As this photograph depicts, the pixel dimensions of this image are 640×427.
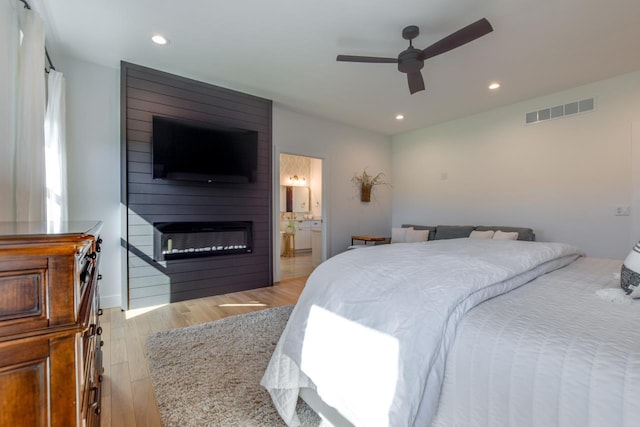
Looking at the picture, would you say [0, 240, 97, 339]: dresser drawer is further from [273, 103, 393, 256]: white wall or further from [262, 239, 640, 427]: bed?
[273, 103, 393, 256]: white wall

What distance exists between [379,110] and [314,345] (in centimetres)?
405

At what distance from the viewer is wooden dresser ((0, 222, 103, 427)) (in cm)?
54

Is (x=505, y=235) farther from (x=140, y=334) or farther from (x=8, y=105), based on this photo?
(x=8, y=105)

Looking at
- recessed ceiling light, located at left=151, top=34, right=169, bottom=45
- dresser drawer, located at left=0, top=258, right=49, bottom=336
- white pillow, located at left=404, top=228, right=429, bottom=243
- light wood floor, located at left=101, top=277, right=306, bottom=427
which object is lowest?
light wood floor, located at left=101, top=277, right=306, bottom=427

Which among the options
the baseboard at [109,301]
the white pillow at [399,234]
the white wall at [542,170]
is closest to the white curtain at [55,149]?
the baseboard at [109,301]

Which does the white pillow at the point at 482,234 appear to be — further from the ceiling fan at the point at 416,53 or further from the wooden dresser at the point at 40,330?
the wooden dresser at the point at 40,330

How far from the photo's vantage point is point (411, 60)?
8.35ft

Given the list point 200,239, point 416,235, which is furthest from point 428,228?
point 200,239

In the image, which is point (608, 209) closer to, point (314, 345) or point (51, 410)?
point (314, 345)

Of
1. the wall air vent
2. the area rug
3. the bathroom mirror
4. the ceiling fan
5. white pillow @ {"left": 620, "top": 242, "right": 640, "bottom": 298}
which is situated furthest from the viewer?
the bathroom mirror

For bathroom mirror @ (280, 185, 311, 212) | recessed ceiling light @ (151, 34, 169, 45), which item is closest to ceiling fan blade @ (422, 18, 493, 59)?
recessed ceiling light @ (151, 34, 169, 45)

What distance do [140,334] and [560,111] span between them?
18.5 feet

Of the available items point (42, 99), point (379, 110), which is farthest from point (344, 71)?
point (42, 99)

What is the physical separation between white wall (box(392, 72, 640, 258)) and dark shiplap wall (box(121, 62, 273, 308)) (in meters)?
3.18
